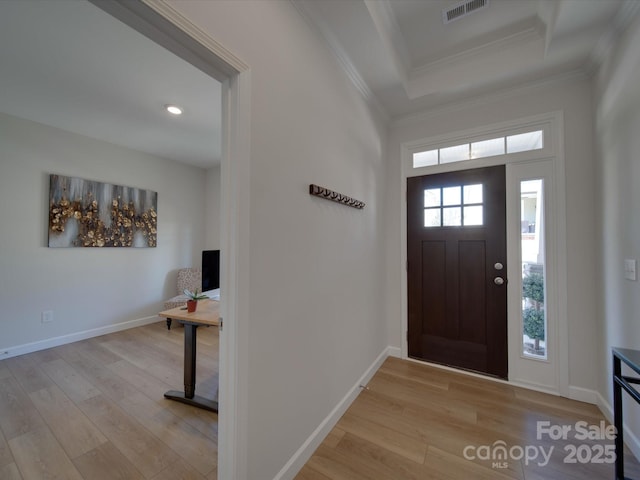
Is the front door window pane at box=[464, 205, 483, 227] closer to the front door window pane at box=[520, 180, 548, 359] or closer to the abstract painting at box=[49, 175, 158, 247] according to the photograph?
the front door window pane at box=[520, 180, 548, 359]

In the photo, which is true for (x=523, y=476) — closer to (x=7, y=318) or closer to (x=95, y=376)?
(x=95, y=376)

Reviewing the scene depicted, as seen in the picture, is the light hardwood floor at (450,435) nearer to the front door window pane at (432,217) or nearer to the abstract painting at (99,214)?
the front door window pane at (432,217)

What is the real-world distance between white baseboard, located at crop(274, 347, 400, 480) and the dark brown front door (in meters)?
0.88

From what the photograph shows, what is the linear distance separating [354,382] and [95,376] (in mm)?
2485

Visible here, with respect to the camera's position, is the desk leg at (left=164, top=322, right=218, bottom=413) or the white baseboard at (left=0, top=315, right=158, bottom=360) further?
the white baseboard at (left=0, top=315, right=158, bottom=360)

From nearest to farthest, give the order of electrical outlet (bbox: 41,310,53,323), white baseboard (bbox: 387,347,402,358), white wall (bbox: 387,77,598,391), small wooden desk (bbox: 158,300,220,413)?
1. small wooden desk (bbox: 158,300,220,413)
2. white wall (bbox: 387,77,598,391)
3. white baseboard (bbox: 387,347,402,358)
4. electrical outlet (bbox: 41,310,53,323)

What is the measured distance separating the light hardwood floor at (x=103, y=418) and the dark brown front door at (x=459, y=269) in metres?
2.26

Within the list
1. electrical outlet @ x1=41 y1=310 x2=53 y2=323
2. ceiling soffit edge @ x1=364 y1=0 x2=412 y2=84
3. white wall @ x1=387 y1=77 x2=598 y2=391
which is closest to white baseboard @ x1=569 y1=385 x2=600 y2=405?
white wall @ x1=387 y1=77 x2=598 y2=391

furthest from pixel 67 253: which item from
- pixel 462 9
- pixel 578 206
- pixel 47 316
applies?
pixel 578 206

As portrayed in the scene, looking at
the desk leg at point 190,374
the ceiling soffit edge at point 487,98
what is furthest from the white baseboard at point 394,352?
the ceiling soffit edge at point 487,98

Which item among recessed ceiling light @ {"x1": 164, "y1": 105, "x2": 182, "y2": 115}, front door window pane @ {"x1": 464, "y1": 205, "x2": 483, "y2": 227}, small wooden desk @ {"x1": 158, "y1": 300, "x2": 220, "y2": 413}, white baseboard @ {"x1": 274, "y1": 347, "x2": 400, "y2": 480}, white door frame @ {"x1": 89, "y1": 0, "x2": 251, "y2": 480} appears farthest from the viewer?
recessed ceiling light @ {"x1": 164, "y1": 105, "x2": 182, "y2": 115}

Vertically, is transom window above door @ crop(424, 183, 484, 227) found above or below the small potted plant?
above

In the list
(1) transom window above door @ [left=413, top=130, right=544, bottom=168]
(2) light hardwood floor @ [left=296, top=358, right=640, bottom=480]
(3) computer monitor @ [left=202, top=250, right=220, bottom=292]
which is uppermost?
(1) transom window above door @ [left=413, top=130, right=544, bottom=168]

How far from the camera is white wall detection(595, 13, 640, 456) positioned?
1.52 meters
